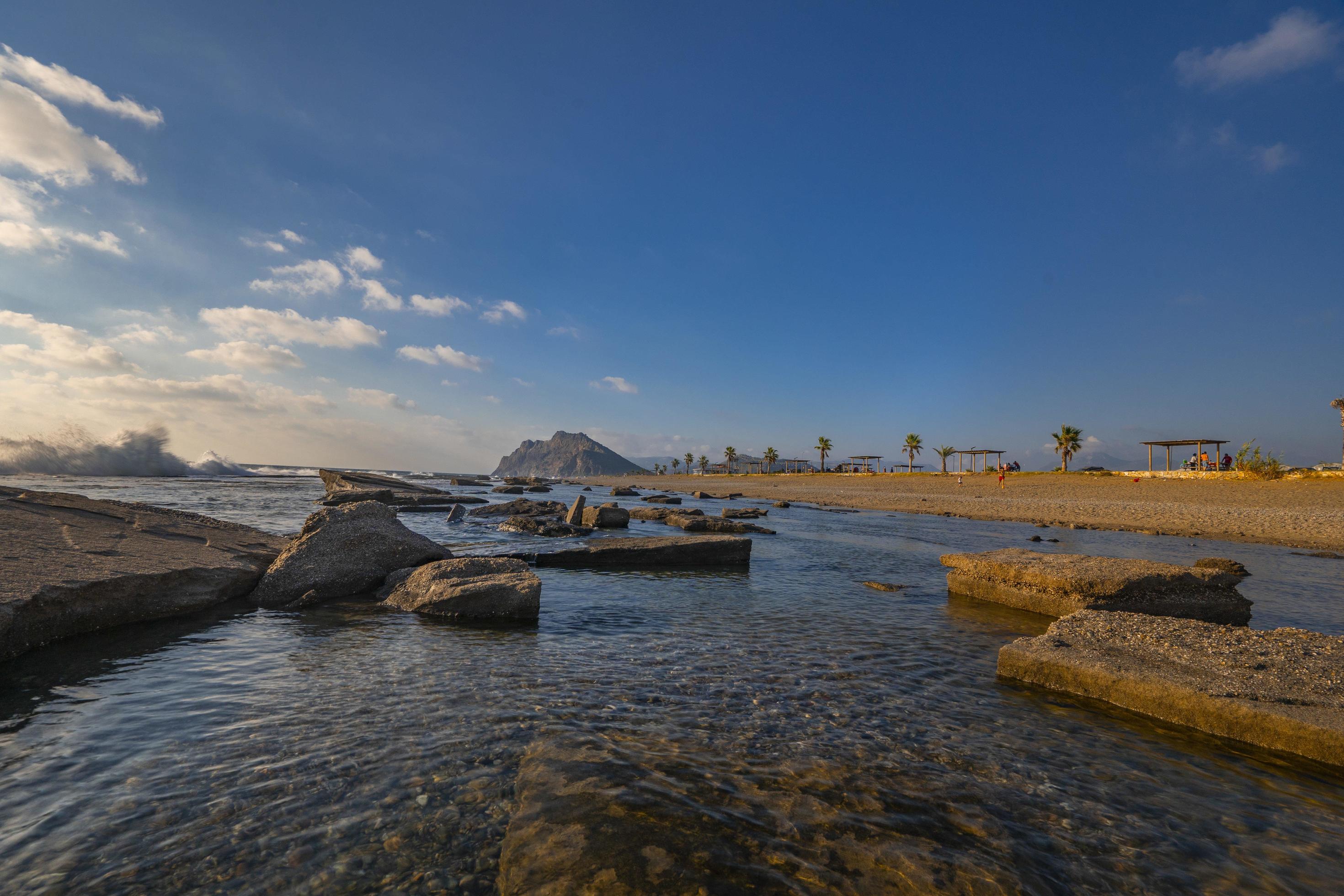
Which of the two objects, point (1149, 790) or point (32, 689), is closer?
point (1149, 790)

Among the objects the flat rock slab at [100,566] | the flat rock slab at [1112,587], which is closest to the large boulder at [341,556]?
the flat rock slab at [100,566]

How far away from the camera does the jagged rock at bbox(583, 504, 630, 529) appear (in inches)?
862

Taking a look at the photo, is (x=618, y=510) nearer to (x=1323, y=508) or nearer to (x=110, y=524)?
(x=110, y=524)

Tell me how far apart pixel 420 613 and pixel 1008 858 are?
8134mm

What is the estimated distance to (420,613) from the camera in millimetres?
8680

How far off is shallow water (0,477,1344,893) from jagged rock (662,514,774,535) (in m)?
12.5

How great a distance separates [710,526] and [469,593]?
43.7ft

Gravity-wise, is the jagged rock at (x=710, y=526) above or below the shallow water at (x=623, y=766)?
above

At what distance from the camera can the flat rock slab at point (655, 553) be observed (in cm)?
1360

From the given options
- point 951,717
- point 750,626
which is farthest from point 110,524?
point 951,717

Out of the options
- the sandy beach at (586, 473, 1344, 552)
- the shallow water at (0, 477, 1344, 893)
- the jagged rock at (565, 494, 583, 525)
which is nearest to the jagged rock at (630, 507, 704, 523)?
the jagged rock at (565, 494, 583, 525)

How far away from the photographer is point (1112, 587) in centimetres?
853

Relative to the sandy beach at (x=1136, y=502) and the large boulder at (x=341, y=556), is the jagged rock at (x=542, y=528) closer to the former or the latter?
the large boulder at (x=341, y=556)

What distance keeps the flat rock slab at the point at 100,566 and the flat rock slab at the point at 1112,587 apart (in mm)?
13462
